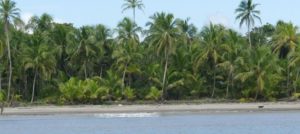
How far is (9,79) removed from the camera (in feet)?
331

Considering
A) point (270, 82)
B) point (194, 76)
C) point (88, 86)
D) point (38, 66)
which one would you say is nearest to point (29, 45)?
point (38, 66)

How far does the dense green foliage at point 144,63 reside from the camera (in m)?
98.8

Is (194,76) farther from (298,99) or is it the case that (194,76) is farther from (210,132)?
(210,132)

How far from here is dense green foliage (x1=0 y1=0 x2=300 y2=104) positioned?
98.8 meters

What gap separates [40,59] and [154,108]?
21329mm

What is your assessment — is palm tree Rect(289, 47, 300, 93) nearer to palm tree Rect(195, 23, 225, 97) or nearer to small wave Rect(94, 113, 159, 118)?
palm tree Rect(195, 23, 225, 97)

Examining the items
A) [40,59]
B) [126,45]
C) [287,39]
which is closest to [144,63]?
[126,45]

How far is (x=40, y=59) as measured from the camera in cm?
10094

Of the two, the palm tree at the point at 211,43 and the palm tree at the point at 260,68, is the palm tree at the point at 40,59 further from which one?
the palm tree at the point at 260,68

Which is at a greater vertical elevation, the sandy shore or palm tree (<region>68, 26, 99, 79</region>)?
palm tree (<region>68, 26, 99, 79</region>)

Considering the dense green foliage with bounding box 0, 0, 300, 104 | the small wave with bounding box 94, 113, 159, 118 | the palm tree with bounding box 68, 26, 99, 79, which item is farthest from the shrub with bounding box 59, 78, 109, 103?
the small wave with bounding box 94, 113, 159, 118

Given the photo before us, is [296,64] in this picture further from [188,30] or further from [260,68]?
[188,30]

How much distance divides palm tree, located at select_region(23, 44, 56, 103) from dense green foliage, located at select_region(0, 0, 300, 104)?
6.0 inches

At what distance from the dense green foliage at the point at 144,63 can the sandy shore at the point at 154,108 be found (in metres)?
5.37
